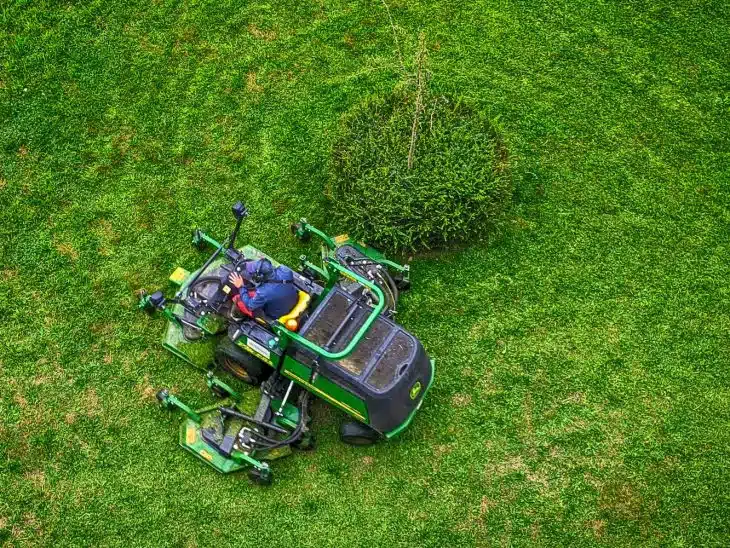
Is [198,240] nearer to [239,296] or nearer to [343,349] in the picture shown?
[239,296]

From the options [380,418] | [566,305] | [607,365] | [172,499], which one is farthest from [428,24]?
[172,499]

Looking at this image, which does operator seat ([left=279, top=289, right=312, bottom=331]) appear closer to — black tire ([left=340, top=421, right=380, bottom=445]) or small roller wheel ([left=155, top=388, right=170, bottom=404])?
black tire ([left=340, top=421, right=380, bottom=445])

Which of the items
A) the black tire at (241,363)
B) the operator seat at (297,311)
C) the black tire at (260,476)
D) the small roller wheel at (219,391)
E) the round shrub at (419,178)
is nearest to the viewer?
the operator seat at (297,311)

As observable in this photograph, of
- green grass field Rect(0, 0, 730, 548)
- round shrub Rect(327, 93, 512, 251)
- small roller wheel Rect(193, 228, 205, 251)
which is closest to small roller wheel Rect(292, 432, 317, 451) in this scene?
green grass field Rect(0, 0, 730, 548)

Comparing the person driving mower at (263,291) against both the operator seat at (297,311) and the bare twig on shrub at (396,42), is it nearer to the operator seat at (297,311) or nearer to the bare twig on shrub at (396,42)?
the operator seat at (297,311)

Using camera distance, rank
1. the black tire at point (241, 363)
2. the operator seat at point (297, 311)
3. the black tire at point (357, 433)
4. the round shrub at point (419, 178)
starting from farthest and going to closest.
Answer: the round shrub at point (419, 178), the black tire at point (241, 363), the black tire at point (357, 433), the operator seat at point (297, 311)

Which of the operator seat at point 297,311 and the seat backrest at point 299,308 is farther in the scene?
the seat backrest at point 299,308

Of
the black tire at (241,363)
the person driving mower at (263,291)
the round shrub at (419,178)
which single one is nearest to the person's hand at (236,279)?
the person driving mower at (263,291)
